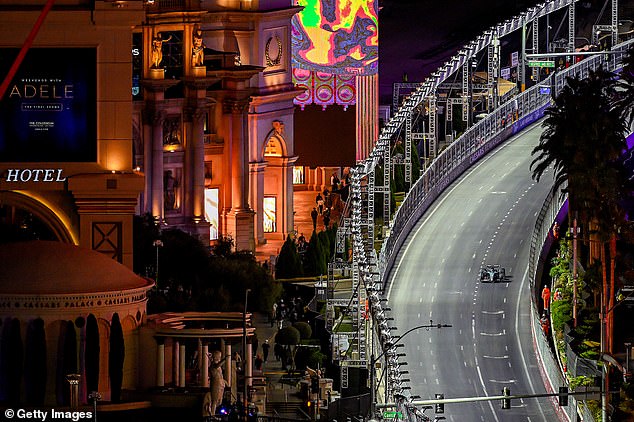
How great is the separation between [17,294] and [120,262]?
7226mm

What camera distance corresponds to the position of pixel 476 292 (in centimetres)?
12506

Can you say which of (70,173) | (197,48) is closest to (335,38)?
(197,48)

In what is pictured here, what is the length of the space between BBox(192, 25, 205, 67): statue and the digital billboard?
119 feet

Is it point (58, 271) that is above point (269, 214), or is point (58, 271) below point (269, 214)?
below

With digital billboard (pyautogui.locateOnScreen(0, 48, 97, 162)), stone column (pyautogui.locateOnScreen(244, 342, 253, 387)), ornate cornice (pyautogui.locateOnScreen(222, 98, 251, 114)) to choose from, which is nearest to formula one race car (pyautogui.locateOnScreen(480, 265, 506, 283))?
ornate cornice (pyautogui.locateOnScreen(222, 98, 251, 114))

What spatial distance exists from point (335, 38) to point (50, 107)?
236 ft

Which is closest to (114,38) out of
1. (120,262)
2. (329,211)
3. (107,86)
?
(107,86)

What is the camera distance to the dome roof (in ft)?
253

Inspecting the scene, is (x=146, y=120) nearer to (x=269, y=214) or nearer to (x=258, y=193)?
(x=258, y=193)

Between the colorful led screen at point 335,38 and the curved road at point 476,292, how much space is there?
912 centimetres

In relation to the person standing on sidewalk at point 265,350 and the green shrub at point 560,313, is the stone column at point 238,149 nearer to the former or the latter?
the green shrub at point 560,313

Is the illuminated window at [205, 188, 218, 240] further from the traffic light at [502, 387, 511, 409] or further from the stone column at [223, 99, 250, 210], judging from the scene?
the traffic light at [502, 387, 511, 409]

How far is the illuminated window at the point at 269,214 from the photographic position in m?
134

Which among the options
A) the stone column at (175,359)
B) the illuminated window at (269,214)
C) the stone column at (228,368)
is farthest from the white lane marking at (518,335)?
the stone column at (175,359)
